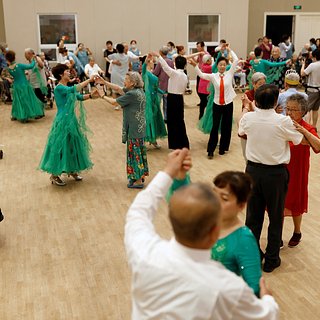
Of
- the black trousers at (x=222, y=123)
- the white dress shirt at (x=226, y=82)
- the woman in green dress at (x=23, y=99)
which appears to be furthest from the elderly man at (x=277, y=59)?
the woman in green dress at (x=23, y=99)

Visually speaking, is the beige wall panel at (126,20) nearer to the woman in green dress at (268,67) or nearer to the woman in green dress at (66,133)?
the woman in green dress at (268,67)

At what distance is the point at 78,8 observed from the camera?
14172 millimetres

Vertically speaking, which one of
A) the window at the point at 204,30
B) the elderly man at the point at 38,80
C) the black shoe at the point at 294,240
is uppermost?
the window at the point at 204,30

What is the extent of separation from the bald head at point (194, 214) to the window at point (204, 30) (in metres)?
14.1

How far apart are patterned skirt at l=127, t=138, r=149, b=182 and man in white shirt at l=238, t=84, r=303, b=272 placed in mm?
2184

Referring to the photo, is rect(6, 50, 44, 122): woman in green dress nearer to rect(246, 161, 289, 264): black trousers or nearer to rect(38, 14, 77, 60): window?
rect(38, 14, 77, 60): window

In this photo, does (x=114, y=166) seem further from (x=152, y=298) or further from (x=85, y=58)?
(x=85, y=58)

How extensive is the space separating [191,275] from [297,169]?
281 cm

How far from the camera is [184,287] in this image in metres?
1.46

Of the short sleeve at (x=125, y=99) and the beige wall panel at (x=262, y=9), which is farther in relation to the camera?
the beige wall panel at (x=262, y=9)

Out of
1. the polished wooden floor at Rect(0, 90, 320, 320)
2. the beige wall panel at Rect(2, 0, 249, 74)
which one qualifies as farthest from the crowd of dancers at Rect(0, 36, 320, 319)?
the beige wall panel at Rect(2, 0, 249, 74)

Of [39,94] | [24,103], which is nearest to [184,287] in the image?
[24,103]

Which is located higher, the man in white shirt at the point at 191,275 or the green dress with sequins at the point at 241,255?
the man in white shirt at the point at 191,275

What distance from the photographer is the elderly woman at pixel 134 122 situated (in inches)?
216
